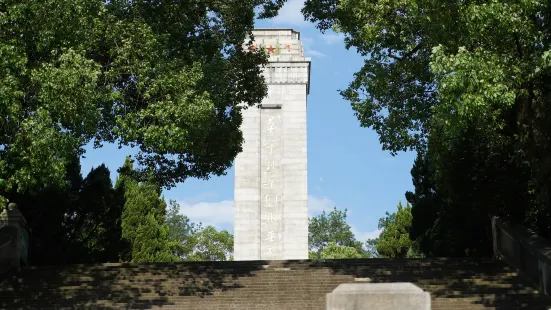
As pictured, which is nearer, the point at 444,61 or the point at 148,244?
the point at 444,61

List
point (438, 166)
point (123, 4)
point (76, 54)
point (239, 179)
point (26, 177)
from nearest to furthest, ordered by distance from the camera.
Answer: point (26, 177) → point (76, 54) → point (123, 4) → point (438, 166) → point (239, 179)

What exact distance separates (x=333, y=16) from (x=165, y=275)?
27.5ft

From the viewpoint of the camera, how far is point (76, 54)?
52.4 ft

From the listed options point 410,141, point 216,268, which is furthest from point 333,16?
point 216,268

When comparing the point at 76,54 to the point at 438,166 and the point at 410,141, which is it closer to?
the point at 410,141

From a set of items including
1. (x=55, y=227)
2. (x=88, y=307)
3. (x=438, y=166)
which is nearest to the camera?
(x=88, y=307)

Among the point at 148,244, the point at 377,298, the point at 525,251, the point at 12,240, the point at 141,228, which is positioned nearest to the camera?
the point at 377,298

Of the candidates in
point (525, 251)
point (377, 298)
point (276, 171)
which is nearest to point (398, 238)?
point (276, 171)

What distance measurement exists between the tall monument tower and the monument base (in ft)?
103

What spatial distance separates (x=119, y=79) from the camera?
18141mm

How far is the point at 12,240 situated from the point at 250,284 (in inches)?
247

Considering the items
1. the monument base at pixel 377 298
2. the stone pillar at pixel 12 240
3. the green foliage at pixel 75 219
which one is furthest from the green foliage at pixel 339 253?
the monument base at pixel 377 298

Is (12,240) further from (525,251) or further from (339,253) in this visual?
(339,253)

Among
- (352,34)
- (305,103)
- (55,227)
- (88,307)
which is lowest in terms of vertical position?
(88,307)
